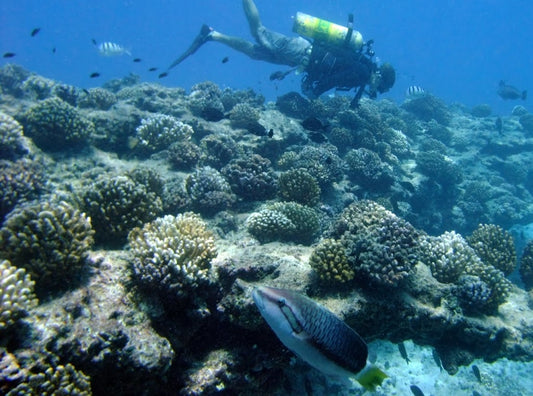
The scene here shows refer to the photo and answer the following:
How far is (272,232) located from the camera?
634cm

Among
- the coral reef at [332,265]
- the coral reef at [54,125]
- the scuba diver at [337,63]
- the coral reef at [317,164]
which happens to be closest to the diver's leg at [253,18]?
the scuba diver at [337,63]

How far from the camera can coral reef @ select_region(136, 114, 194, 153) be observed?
914 centimetres

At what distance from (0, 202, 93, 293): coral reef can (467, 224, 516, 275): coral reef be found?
8958 mm

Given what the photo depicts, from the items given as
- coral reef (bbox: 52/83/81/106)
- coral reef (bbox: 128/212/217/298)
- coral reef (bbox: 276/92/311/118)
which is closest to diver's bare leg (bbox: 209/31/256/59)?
coral reef (bbox: 276/92/311/118)

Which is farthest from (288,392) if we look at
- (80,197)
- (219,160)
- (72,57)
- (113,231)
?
(72,57)

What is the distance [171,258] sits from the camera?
4.21 meters

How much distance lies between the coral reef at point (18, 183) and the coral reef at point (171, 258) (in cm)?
265

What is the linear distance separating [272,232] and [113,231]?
2.98m

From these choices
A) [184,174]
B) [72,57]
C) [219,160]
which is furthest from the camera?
→ [72,57]

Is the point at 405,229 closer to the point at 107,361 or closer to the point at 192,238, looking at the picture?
the point at 192,238

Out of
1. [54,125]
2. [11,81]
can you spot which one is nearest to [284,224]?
[54,125]

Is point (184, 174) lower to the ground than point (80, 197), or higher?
higher

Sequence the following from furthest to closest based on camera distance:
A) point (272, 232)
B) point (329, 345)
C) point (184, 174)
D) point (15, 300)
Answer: point (184, 174) < point (272, 232) < point (15, 300) < point (329, 345)

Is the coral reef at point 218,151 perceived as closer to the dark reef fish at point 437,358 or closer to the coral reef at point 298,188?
the coral reef at point 298,188
